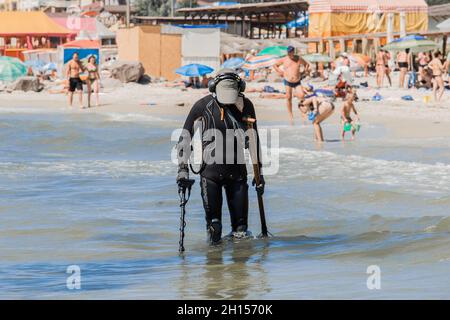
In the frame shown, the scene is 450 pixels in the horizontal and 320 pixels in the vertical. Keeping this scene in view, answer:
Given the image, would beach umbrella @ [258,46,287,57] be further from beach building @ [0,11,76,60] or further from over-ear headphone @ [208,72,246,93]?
beach building @ [0,11,76,60]

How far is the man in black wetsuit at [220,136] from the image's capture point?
25.9 ft

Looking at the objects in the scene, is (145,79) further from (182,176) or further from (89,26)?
(89,26)

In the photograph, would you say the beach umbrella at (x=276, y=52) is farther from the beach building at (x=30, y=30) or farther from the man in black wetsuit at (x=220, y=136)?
the beach building at (x=30, y=30)

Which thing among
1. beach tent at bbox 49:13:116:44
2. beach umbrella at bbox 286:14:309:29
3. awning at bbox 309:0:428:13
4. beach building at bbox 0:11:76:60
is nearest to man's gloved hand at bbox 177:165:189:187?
awning at bbox 309:0:428:13

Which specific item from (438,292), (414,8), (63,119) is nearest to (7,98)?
(63,119)

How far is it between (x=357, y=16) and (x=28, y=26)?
32.0 meters

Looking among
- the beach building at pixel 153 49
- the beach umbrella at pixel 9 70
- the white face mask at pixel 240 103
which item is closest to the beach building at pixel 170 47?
the beach building at pixel 153 49

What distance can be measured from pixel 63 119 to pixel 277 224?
16769mm

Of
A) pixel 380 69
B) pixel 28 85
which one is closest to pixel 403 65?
pixel 380 69

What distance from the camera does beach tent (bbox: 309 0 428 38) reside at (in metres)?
54.2

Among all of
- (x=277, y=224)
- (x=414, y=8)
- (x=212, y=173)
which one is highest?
(x=414, y=8)

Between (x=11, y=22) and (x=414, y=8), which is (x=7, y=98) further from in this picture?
(x=11, y=22)

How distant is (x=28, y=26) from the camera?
77.8m

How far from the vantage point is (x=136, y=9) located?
87.5m
